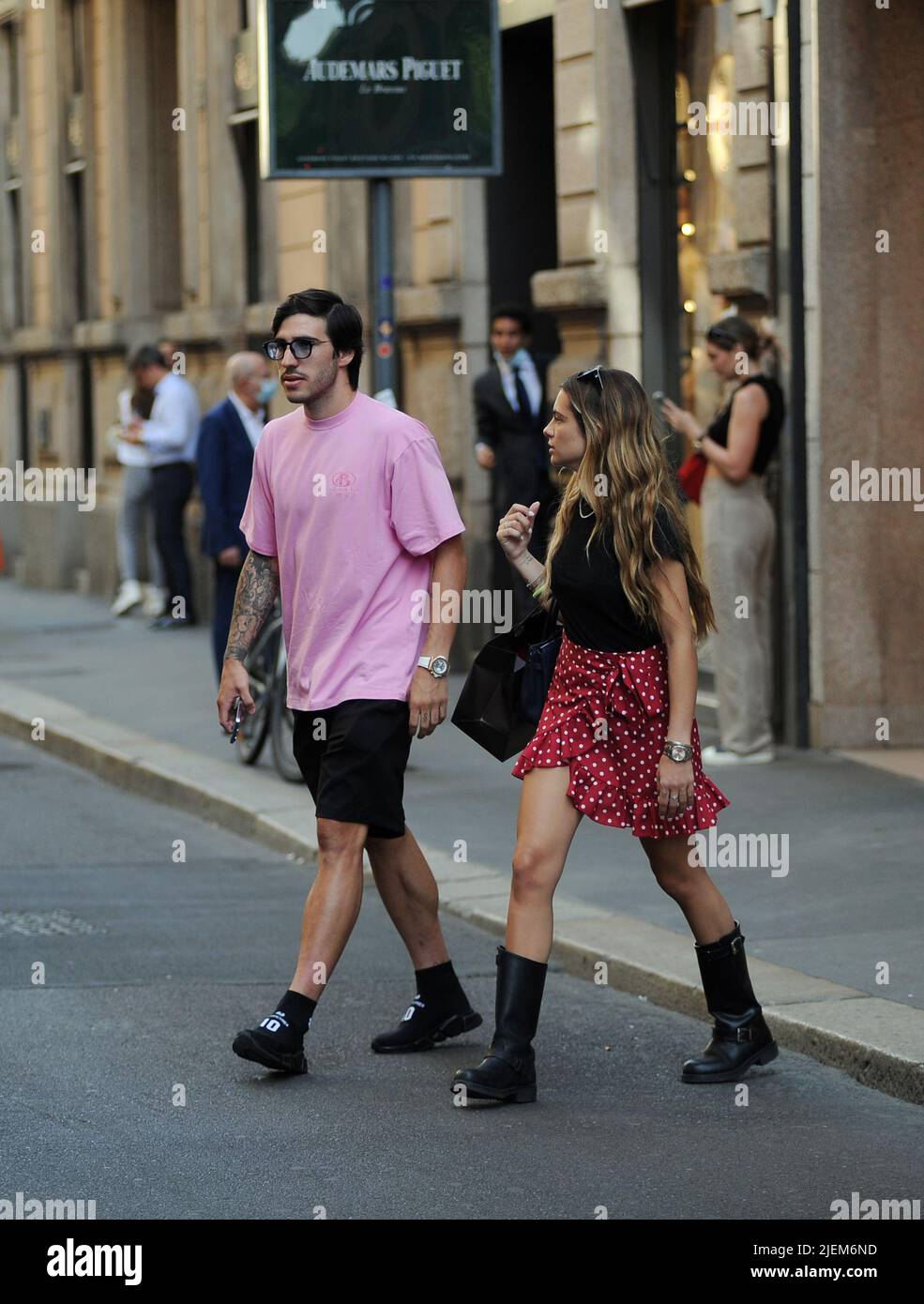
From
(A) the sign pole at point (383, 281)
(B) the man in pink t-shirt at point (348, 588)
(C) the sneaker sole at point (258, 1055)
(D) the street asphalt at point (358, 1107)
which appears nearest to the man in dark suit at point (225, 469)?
(A) the sign pole at point (383, 281)

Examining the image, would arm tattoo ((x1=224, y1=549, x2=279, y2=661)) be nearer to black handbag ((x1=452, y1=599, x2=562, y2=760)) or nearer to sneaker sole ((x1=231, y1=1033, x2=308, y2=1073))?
black handbag ((x1=452, y1=599, x2=562, y2=760))

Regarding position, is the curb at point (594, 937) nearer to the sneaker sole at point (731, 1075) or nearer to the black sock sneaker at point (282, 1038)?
the sneaker sole at point (731, 1075)

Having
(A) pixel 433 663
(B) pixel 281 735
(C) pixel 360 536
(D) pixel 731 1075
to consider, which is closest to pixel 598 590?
(A) pixel 433 663

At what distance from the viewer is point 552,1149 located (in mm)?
5574

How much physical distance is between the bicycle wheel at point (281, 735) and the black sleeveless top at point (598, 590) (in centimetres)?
506

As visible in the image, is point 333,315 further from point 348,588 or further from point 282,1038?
point 282,1038

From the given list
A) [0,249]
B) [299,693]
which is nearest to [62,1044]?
[299,693]

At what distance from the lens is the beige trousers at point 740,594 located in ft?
35.2

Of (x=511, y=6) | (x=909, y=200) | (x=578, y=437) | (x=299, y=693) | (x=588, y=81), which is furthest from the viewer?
(x=511, y=6)

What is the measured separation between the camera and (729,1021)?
20.5 ft

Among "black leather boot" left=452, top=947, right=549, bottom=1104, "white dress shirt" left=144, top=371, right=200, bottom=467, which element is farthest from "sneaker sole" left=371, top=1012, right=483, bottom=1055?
"white dress shirt" left=144, top=371, right=200, bottom=467
